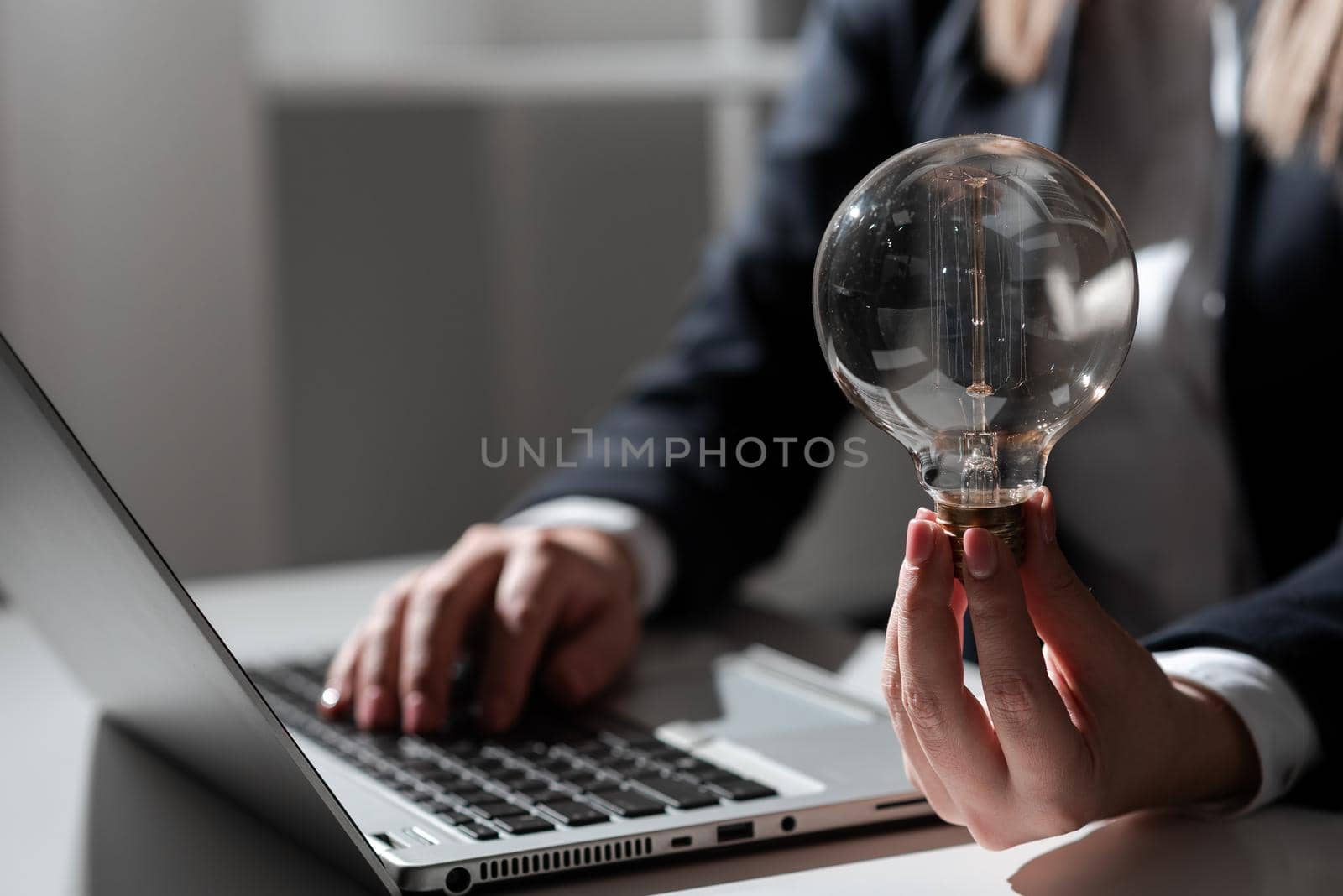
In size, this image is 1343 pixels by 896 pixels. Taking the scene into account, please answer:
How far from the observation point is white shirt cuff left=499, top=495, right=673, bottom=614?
67 cm

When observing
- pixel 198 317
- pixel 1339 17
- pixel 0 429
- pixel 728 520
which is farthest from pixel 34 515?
pixel 198 317

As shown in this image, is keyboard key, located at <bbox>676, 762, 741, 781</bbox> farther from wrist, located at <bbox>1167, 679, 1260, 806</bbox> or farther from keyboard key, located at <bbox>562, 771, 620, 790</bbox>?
wrist, located at <bbox>1167, 679, 1260, 806</bbox>

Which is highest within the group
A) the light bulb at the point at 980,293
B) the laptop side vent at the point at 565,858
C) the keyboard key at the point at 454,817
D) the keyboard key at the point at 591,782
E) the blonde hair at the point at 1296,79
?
the blonde hair at the point at 1296,79

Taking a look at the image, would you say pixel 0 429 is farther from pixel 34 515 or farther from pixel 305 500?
pixel 305 500

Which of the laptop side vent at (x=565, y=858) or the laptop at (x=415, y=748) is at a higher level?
the laptop at (x=415, y=748)

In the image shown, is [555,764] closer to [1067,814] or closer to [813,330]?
[1067,814]

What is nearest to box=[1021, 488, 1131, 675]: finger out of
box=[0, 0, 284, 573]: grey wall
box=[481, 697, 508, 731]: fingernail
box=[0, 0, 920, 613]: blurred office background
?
box=[481, 697, 508, 731]: fingernail

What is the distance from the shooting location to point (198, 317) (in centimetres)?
150

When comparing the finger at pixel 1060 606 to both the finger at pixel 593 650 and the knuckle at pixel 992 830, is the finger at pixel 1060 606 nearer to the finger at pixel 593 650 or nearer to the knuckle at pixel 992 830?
the knuckle at pixel 992 830

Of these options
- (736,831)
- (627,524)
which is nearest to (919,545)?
(736,831)

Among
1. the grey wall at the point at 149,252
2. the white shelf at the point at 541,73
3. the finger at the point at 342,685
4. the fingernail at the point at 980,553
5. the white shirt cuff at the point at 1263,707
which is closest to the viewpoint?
the fingernail at the point at 980,553

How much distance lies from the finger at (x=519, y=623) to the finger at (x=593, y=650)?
10mm

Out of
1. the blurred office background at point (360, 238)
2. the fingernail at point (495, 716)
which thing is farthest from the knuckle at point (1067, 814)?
the blurred office background at point (360, 238)

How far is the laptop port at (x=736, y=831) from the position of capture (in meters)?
0.39
